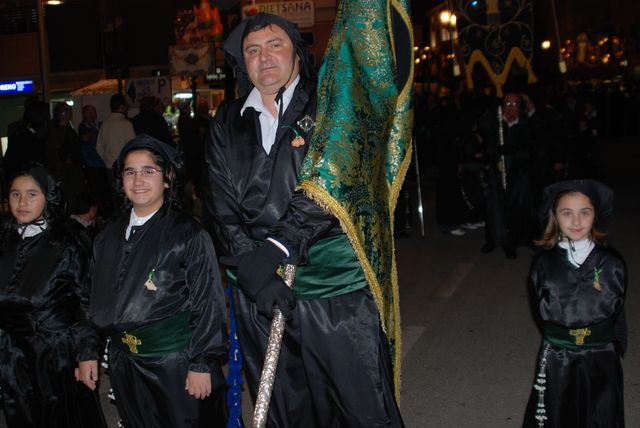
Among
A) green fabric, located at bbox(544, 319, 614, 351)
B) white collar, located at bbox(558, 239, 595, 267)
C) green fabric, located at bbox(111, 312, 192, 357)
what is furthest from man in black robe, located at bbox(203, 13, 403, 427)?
white collar, located at bbox(558, 239, 595, 267)

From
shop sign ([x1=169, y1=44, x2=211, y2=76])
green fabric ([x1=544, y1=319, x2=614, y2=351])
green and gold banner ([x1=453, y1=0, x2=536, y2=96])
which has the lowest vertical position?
green fabric ([x1=544, y1=319, x2=614, y2=351])

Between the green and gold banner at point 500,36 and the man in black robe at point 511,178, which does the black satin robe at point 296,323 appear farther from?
the green and gold banner at point 500,36

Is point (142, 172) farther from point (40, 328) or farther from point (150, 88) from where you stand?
point (150, 88)

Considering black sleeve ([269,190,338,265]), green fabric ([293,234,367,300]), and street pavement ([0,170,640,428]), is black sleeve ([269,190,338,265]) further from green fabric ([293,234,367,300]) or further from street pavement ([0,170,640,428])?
street pavement ([0,170,640,428])

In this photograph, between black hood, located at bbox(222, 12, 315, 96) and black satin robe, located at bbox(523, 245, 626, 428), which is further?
black satin robe, located at bbox(523, 245, 626, 428)

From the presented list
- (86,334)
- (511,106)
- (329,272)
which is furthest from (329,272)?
(511,106)

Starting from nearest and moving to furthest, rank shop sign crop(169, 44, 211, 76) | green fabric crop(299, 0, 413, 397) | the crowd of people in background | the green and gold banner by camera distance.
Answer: green fabric crop(299, 0, 413, 397) < the crowd of people in background < the green and gold banner < shop sign crop(169, 44, 211, 76)

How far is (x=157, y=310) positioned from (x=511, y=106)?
6.76 m

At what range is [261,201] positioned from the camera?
3.29 metres

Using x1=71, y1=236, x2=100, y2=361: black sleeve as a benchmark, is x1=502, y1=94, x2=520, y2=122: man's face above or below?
above

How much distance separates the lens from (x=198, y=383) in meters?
3.62

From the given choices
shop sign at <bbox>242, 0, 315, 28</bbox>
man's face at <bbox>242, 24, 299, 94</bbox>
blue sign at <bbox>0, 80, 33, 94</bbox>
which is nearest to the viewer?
man's face at <bbox>242, 24, 299, 94</bbox>

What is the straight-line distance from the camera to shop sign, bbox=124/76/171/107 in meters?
15.8

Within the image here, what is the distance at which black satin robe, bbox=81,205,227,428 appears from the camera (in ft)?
11.9
